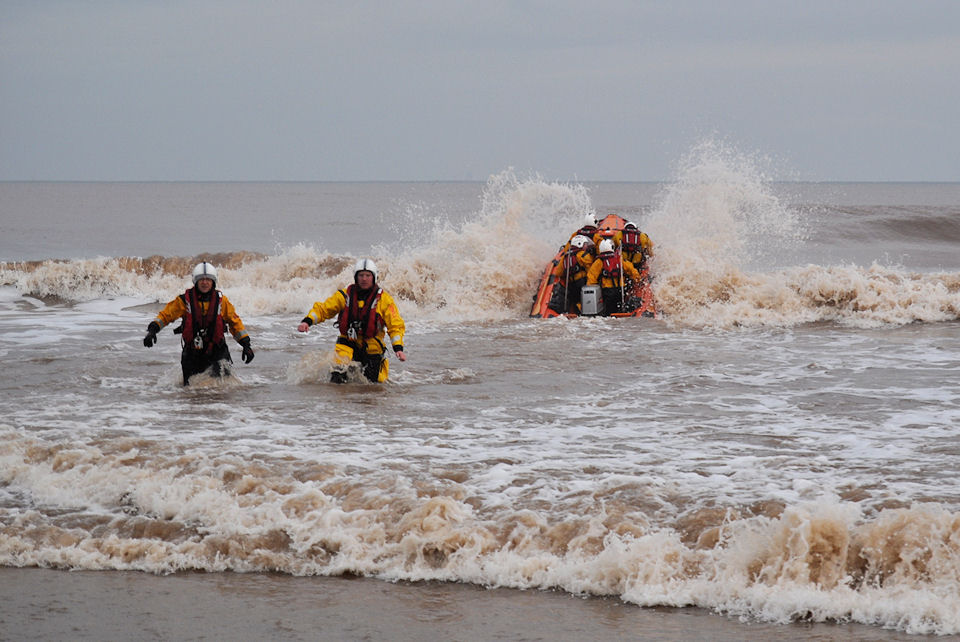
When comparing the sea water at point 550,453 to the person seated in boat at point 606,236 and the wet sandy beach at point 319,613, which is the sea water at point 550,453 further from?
the person seated in boat at point 606,236

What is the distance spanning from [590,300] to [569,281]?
0.82m

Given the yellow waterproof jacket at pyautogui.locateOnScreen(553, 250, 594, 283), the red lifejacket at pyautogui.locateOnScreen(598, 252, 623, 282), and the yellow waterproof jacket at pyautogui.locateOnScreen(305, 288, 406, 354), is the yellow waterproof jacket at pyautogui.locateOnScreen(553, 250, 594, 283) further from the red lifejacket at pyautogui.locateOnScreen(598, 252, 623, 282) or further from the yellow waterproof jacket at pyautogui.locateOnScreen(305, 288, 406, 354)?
the yellow waterproof jacket at pyautogui.locateOnScreen(305, 288, 406, 354)

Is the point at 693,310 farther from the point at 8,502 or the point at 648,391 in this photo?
the point at 8,502

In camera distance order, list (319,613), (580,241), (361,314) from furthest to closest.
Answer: (580,241) < (361,314) < (319,613)

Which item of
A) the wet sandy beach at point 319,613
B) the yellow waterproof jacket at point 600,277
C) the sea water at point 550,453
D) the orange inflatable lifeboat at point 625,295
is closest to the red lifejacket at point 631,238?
the orange inflatable lifeboat at point 625,295

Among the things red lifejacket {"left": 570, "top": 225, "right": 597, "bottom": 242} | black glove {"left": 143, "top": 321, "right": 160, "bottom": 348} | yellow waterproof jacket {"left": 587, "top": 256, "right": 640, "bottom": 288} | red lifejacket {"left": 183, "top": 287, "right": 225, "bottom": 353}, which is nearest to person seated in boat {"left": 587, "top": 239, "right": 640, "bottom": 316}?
yellow waterproof jacket {"left": 587, "top": 256, "right": 640, "bottom": 288}

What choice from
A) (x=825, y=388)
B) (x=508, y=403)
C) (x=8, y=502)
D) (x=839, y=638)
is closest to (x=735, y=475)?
(x=839, y=638)

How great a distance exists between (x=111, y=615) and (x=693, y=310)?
11393mm

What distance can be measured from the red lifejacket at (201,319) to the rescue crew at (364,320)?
74 centimetres

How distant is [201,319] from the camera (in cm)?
848

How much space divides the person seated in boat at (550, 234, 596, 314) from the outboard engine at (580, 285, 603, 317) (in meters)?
0.32

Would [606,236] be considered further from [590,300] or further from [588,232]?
[590,300]

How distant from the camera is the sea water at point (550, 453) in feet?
15.1

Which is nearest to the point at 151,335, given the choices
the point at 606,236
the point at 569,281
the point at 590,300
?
the point at 590,300
